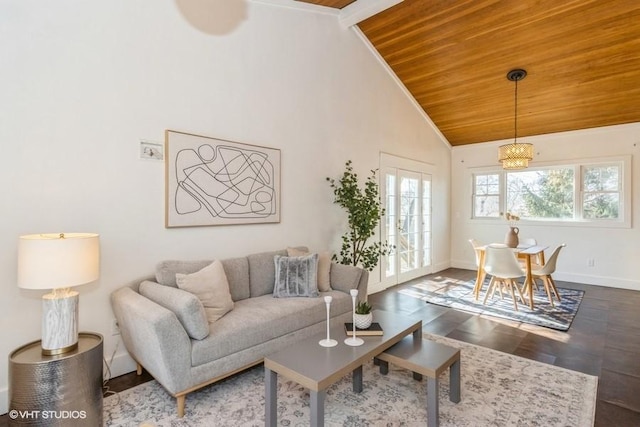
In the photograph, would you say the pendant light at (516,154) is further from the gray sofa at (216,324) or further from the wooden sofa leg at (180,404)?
the wooden sofa leg at (180,404)

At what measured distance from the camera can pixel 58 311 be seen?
1.84 m

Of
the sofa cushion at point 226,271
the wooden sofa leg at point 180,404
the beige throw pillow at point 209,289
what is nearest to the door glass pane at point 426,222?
the sofa cushion at point 226,271

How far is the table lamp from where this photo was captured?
175cm

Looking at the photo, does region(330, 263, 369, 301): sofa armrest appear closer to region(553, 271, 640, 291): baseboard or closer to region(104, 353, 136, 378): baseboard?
region(104, 353, 136, 378): baseboard

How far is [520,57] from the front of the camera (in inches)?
171

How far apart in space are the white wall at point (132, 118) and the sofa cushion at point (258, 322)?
2.51 feet

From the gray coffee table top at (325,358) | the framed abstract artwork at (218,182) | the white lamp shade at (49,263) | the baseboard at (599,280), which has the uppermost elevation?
the framed abstract artwork at (218,182)

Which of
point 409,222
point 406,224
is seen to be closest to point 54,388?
point 406,224

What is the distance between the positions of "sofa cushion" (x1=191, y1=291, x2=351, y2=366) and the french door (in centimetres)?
232

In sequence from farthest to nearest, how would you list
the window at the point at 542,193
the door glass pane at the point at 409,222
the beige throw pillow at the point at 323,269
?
the window at the point at 542,193 < the door glass pane at the point at 409,222 < the beige throw pillow at the point at 323,269

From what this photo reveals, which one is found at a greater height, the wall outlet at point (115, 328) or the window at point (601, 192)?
the window at point (601, 192)

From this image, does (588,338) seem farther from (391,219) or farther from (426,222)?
(426,222)

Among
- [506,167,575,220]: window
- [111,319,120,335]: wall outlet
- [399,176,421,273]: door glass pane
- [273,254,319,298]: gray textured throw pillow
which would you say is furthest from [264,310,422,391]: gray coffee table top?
[506,167,575,220]: window

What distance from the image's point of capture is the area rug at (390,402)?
1.98 meters
